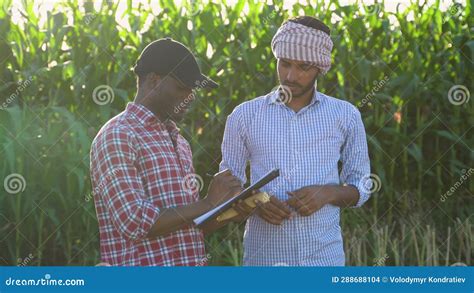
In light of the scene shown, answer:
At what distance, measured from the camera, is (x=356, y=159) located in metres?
2.60

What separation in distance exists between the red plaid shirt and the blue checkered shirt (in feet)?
1.13

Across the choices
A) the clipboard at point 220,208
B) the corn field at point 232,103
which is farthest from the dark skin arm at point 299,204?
the corn field at point 232,103

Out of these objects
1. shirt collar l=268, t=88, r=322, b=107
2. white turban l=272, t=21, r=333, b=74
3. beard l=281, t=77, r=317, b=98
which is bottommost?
shirt collar l=268, t=88, r=322, b=107

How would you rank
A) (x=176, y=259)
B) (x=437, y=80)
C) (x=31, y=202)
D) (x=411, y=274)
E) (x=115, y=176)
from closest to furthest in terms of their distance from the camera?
1. (x=115, y=176)
2. (x=176, y=259)
3. (x=411, y=274)
4. (x=31, y=202)
5. (x=437, y=80)

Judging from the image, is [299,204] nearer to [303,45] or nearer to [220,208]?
[220,208]

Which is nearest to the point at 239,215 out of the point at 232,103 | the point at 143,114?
the point at 143,114

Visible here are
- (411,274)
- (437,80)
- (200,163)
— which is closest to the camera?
(411,274)

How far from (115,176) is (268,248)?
699 millimetres

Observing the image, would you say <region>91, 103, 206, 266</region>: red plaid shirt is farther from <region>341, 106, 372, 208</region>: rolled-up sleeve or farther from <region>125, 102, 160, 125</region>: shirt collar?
<region>341, 106, 372, 208</region>: rolled-up sleeve

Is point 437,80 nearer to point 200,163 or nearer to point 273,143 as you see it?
point 200,163

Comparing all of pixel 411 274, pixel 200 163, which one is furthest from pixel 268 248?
pixel 200 163

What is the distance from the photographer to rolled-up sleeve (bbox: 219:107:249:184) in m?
2.61

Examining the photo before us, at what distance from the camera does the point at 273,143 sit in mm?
2543

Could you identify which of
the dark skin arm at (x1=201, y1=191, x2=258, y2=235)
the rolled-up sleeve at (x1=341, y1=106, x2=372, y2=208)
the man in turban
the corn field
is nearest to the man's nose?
the man in turban
